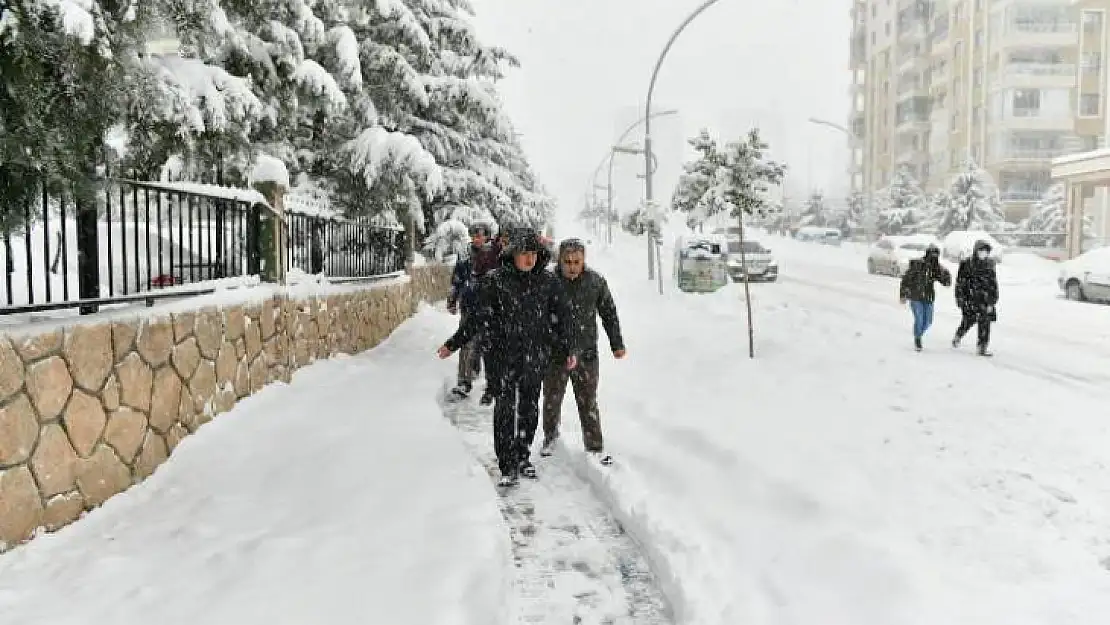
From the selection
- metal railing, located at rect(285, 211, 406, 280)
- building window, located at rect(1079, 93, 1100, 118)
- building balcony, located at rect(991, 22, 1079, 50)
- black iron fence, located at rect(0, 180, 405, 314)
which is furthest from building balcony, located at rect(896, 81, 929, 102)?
black iron fence, located at rect(0, 180, 405, 314)

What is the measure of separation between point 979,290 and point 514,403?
8.31m

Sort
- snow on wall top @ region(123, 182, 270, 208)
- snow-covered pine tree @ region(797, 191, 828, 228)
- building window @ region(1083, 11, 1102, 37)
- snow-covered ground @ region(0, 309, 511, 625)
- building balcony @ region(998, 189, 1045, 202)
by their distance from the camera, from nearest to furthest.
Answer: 1. snow-covered ground @ region(0, 309, 511, 625)
2. snow on wall top @ region(123, 182, 270, 208)
3. building window @ region(1083, 11, 1102, 37)
4. building balcony @ region(998, 189, 1045, 202)
5. snow-covered pine tree @ region(797, 191, 828, 228)

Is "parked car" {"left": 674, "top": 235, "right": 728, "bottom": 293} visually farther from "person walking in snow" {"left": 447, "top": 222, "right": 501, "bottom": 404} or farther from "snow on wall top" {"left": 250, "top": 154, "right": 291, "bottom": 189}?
"snow on wall top" {"left": 250, "top": 154, "right": 291, "bottom": 189}

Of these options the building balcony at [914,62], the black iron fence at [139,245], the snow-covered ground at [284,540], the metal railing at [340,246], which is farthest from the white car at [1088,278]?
the building balcony at [914,62]

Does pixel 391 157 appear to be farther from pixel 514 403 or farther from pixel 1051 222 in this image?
pixel 1051 222

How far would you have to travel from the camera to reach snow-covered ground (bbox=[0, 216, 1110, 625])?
3934 millimetres

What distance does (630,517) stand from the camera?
523 centimetres

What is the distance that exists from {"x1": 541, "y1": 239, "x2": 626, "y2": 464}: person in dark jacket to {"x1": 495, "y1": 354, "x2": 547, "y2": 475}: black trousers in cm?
37

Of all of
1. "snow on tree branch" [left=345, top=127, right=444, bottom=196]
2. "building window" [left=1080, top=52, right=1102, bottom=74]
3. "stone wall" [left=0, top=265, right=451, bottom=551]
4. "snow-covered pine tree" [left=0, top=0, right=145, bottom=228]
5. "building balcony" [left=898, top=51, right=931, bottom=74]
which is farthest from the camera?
"building balcony" [left=898, top=51, right=931, bottom=74]

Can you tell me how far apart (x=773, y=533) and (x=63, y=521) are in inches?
152

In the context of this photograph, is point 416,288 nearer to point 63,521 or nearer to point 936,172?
point 63,521

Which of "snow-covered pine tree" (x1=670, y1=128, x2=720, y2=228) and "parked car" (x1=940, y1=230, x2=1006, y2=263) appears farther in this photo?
"parked car" (x1=940, y1=230, x2=1006, y2=263)

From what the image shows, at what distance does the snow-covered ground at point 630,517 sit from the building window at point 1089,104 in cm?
5023

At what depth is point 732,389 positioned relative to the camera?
9492mm
